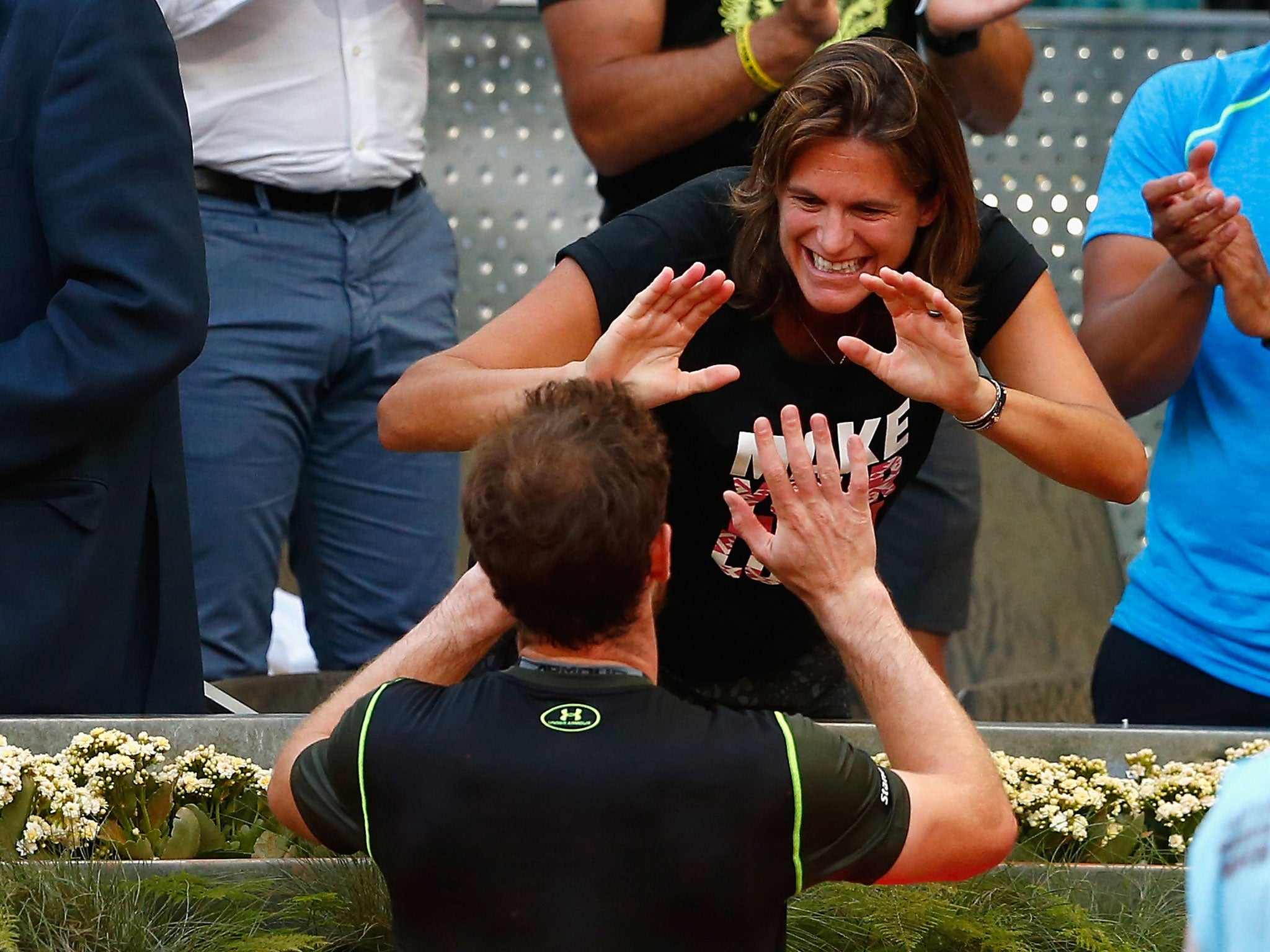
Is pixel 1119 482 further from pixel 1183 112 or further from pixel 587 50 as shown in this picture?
pixel 587 50

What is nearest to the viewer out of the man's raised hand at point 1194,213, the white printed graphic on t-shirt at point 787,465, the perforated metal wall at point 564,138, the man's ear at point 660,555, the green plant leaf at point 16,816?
the man's ear at point 660,555

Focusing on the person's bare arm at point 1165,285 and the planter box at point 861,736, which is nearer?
the planter box at point 861,736

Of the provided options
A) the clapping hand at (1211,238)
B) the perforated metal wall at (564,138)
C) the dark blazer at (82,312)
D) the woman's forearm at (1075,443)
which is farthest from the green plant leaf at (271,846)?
the perforated metal wall at (564,138)

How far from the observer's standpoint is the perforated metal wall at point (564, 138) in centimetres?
377

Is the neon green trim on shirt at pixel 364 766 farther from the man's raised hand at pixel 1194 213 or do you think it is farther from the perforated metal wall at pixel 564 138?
the perforated metal wall at pixel 564 138

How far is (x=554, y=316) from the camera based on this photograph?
1.92m

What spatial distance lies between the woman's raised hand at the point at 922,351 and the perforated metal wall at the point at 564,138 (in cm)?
204

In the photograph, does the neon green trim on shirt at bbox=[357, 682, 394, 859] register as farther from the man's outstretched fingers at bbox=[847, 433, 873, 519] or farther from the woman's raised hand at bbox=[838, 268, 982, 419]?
the woman's raised hand at bbox=[838, 268, 982, 419]

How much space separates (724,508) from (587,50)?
32.9 inches

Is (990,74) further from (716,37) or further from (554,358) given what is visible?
(554,358)

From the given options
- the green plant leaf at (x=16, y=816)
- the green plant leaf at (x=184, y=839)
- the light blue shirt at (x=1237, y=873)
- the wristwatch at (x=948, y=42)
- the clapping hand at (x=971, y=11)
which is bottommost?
the green plant leaf at (x=184, y=839)

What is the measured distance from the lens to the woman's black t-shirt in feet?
6.36

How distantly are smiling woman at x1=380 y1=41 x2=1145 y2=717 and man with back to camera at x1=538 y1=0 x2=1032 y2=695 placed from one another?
345 mm

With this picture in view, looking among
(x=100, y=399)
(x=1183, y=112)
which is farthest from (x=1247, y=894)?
(x=1183, y=112)
